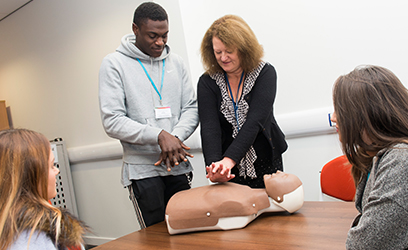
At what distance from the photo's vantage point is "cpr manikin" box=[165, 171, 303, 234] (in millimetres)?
1279

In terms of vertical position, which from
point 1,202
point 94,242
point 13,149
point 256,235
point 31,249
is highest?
point 13,149

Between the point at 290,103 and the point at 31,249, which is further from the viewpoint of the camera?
the point at 290,103

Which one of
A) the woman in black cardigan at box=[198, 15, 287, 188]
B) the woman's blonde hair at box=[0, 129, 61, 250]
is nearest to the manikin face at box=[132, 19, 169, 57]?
the woman in black cardigan at box=[198, 15, 287, 188]

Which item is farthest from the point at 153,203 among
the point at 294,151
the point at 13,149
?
the point at 294,151

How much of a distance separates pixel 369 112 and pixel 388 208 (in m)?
0.26

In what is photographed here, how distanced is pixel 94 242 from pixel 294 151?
2.80 meters

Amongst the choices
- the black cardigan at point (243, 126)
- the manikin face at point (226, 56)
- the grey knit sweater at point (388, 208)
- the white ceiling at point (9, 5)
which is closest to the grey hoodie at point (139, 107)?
the black cardigan at point (243, 126)

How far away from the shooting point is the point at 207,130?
5.48 ft

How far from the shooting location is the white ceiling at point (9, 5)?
4209 mm

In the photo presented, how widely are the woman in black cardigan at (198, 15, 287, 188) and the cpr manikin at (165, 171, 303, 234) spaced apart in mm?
277

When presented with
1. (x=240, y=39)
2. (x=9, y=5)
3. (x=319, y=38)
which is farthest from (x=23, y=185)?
(x=9, y=5)

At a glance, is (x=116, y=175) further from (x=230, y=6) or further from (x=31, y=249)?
(x=31, y=249)

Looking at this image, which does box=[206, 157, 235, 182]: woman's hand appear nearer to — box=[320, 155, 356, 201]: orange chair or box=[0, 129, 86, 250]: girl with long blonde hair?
box=[0, 129, 86, 250]: girl with long blonde hair

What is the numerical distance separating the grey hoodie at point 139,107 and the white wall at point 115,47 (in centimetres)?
99
